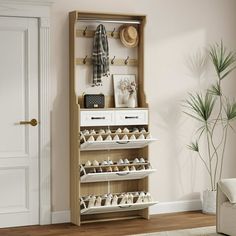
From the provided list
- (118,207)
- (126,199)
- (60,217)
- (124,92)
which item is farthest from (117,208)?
(124,92)

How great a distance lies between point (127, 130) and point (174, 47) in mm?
1111

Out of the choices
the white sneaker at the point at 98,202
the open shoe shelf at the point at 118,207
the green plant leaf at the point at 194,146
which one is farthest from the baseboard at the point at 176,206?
the white sneaker at the point at 98,202

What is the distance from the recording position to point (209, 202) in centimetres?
669

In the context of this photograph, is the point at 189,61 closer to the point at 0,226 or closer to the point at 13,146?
the point at 13,146

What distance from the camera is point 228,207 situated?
553 cm

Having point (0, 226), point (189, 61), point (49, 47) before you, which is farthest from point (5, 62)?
point (189, 61)

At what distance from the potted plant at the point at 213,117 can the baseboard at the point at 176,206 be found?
182mm

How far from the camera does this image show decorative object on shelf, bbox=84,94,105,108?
6.14 m

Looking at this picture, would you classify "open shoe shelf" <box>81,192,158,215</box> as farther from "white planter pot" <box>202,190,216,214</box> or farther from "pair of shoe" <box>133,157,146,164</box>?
"white planter pot" <box>202,190,216,214</box>

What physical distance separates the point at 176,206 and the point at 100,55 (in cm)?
190

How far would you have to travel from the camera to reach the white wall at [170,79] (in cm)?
629

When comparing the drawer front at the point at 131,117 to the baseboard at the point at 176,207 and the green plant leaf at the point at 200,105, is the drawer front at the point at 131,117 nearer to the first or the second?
the green plant leaf at the point at 200,105

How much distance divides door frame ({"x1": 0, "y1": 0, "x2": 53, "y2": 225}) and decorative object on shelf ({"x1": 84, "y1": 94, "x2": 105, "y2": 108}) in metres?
0.37

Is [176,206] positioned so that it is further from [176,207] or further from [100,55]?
[100,55]
